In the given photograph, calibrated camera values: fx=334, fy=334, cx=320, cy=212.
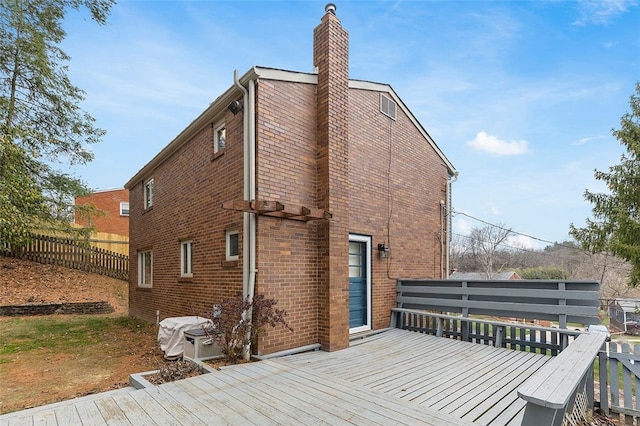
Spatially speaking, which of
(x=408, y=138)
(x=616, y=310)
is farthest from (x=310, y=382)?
(x=616, y=310)

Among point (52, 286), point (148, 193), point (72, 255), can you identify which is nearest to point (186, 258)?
point (148, 193)

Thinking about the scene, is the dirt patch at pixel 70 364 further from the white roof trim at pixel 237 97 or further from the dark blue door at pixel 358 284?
the white roof trim at pixel 237 97

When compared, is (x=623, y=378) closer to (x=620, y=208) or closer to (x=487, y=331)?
(x=487, y=331)

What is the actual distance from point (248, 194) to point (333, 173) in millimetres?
1680

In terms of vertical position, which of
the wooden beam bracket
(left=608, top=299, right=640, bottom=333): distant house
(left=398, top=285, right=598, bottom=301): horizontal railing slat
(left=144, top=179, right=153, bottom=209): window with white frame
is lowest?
(left=608, top=299, right=640, bottom=333): distant house

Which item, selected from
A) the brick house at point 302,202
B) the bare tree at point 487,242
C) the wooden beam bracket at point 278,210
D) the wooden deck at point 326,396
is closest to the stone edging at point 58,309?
the brick house at point 302,202

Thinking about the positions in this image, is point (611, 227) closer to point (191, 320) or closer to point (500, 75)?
point (500, 75)

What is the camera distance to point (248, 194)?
5867mm

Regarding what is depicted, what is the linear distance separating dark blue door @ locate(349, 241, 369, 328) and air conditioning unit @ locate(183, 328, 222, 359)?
3.11m

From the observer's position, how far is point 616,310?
24.0 meters

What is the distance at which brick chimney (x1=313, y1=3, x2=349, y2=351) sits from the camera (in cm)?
624

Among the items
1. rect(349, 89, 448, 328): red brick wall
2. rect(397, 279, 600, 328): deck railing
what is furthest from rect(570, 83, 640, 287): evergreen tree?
rect(397, 279, 600, 328): deck railing

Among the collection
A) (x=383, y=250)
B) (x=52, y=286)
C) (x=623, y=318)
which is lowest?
(x=623, y=318)

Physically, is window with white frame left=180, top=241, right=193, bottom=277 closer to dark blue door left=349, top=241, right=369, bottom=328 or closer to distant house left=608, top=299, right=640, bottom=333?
dark blue door left=349, top=241, right=369, bottom=328
